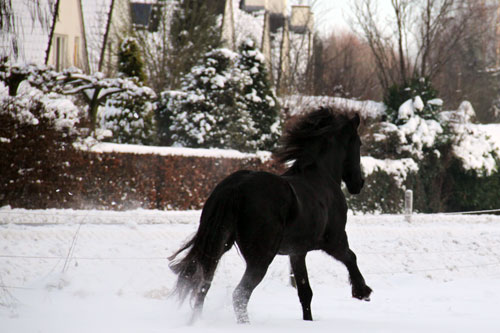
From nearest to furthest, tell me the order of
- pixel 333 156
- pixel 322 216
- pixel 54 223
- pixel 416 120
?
pixel 322 216
pixel 333 156
pixel 54 223
pixel 416 120

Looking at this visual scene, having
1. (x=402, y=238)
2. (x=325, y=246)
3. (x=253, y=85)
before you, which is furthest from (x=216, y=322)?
(x=253, y=85)

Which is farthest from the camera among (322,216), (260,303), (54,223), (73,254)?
(54,223)

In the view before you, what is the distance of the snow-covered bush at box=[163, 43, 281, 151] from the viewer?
22969mm

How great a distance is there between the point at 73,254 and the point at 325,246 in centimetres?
546

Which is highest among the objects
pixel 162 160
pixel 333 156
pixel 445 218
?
pixel 333 156

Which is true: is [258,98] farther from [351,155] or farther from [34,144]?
[351,155]

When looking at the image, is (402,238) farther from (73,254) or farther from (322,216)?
(322,216)

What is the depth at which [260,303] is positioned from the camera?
9016mm

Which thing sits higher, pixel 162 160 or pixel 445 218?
pixel 162 160

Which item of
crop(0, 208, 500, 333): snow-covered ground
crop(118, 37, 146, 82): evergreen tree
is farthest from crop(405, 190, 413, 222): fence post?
crop(118, 37, 146, 82): evergreen tree

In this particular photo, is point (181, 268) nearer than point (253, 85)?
Yes

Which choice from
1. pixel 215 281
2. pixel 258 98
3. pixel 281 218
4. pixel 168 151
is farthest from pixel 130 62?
pixel 281 218

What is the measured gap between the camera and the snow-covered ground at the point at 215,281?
264 inches

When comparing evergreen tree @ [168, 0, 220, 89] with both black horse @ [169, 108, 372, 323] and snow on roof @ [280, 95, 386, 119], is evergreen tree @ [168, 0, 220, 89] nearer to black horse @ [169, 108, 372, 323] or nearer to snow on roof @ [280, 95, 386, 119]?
snow on roof @ [280, 95, 386, 119]
